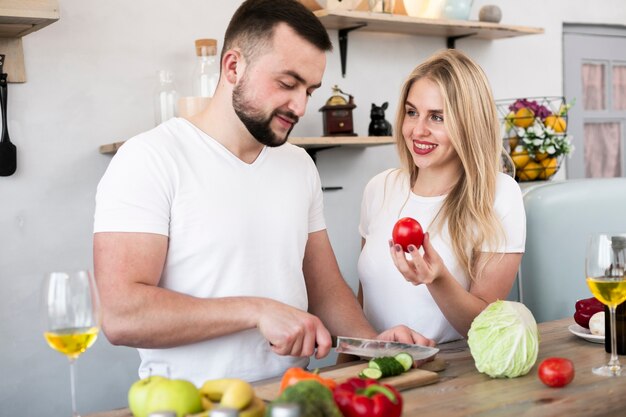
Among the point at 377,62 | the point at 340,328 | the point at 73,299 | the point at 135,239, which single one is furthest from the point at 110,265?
the point at 377,62

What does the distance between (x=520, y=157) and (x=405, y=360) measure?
6.79ft

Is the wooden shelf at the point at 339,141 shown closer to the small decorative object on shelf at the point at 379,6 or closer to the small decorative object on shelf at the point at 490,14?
the small decorative object on shelf at the point at 379,6

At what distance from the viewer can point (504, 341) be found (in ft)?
5.24

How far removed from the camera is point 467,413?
1368 mm

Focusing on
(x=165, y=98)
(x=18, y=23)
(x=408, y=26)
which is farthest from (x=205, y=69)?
(x=408, y=26)

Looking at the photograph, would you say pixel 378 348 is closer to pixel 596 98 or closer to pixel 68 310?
pixel 68 310

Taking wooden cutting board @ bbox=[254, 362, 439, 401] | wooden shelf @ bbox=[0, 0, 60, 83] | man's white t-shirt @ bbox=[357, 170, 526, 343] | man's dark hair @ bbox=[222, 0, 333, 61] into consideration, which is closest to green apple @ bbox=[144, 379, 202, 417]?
wooden cutting board @ bbox=[254, 362, 439, 401]

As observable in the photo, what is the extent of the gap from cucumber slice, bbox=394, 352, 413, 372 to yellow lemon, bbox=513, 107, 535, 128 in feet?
6.75

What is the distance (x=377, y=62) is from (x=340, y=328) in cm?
181

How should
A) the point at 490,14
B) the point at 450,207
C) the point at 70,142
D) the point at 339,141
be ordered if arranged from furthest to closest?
the point at 490,14 → the point at 339,141 → the point at 70,142 → the point at 450,207

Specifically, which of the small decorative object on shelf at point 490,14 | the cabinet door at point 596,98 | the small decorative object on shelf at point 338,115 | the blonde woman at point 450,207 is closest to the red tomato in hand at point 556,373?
the blonde woman at point 450,207

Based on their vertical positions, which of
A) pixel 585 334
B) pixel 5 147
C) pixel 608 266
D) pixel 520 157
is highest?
pixel 5 147

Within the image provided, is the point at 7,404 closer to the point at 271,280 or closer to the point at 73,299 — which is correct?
the point at 271,280

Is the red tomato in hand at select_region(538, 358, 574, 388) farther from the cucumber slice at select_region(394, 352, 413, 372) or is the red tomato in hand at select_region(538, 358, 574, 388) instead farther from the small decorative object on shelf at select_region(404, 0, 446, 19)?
the small decorative object on shelf at select_region(404, 0, 446, 19)
